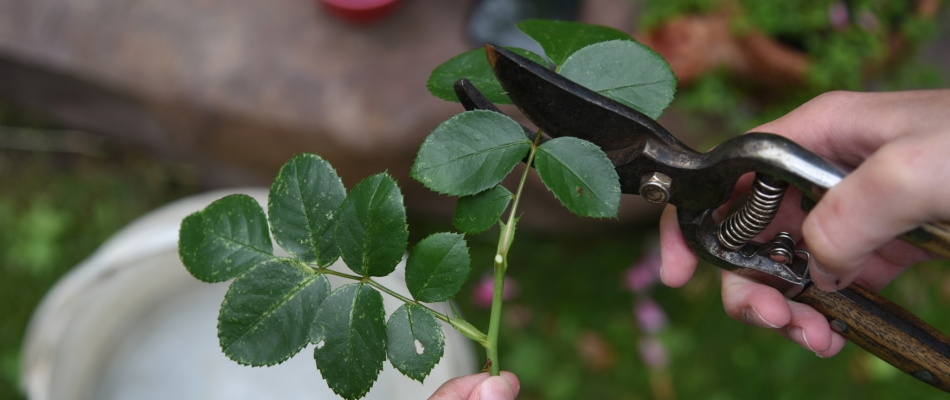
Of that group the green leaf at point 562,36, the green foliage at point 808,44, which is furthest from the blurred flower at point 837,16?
the green leaf at point 562,36

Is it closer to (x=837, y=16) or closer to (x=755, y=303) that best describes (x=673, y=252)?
(x=755, y=303)

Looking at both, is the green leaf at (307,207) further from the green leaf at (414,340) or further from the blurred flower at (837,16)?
the blurred flower at (837,16)

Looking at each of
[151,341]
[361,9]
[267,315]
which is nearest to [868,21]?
[361,9]

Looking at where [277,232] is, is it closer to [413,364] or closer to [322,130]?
[413,364]

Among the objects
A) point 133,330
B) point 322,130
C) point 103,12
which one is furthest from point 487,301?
point 103,12

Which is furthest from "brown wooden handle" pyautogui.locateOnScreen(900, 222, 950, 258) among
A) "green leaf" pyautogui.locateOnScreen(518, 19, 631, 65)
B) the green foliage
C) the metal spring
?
the green foliage

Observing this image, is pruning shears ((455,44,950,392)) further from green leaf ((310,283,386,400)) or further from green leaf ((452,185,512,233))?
green leaf ((310,283,386,400))

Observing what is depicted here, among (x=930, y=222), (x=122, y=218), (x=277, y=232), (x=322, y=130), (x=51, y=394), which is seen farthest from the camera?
(x=122, y=218)
